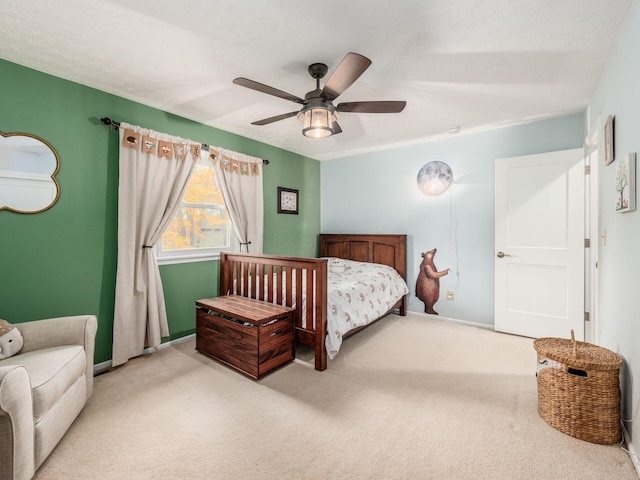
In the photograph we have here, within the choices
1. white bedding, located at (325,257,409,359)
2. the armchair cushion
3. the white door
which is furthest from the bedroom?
the armchair cushion

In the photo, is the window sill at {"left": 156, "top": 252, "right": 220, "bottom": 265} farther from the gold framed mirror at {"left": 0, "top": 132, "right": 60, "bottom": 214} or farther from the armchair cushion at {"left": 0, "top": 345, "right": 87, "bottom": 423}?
the armchair cushion at {"left": 0, "top": 345, "right": 87, "bottom": 423}

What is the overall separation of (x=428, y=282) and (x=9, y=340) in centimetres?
400

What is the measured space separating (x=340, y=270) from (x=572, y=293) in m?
2.48

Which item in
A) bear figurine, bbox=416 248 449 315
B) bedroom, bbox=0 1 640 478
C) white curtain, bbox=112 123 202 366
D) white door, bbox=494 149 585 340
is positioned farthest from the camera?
bear figurine, bbox=416 248 449 315

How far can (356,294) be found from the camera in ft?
10.0

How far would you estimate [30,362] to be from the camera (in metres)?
1.66

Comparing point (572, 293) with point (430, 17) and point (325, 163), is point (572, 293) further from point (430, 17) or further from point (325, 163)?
point (325, 163)

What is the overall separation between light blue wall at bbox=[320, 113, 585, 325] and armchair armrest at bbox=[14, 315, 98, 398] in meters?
3.56

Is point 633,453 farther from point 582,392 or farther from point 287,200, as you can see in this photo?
point 287,200

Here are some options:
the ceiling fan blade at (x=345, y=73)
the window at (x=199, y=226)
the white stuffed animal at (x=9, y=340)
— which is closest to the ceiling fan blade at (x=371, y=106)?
the ceiling fan blade at (x=345, y=73)

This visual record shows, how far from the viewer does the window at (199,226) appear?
3168 millimetres

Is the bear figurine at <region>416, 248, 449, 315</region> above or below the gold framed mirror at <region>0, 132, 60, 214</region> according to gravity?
below

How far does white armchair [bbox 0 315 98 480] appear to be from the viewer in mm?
1296

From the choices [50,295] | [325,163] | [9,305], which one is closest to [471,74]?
[325,163]
